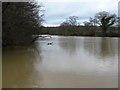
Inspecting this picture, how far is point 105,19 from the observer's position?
51.6 meters

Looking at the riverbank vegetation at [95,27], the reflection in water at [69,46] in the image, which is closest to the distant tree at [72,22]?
the riverbank vegetation at [95,27]

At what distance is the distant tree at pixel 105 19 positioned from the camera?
50.7 meters

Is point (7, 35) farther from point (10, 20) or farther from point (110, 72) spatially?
point (110, 72)

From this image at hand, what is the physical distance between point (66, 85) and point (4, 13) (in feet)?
27.2

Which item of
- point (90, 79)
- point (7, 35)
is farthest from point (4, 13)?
point (90, 79)

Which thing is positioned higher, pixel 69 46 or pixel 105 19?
pixel 105 19

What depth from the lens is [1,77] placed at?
7789 millimetres

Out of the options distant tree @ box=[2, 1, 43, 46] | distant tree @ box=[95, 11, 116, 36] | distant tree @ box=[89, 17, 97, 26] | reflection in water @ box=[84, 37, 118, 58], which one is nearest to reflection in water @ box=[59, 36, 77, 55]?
reflection in water @ box=[84, 37, 118, 58]

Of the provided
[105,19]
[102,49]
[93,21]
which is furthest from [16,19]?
[93,21]

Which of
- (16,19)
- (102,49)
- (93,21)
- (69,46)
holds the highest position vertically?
(16,19)

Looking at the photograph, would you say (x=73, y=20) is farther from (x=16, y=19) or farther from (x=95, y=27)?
(x=16, y=19)

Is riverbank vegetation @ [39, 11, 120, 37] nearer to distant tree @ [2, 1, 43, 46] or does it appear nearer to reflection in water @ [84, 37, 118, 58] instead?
reflection in water @ [84, 37, 118, 58]

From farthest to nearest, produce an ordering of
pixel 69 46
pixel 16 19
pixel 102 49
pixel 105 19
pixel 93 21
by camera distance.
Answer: pixel 93 21 < pixel 105 19 < pixel 69 46 < pixel 102 49 < pixel 16 19

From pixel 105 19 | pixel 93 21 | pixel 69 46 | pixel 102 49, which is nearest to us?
pixel 102 49
